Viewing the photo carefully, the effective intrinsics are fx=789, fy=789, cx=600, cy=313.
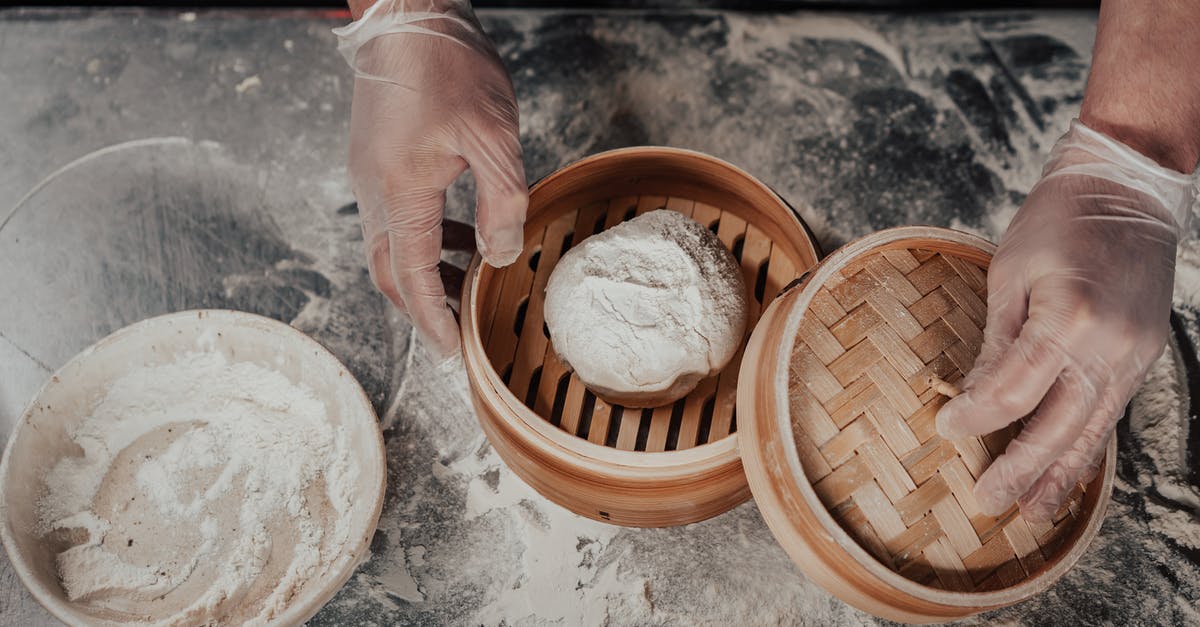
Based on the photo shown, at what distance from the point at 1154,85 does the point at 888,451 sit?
75 cm

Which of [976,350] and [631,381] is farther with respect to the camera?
[631,381]

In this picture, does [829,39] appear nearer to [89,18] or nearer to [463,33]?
[463,33]

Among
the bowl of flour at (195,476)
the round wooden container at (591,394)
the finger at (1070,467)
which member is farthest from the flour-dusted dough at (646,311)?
the finger at (1070,467)


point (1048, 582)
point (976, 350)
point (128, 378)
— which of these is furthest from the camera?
point (128, 378)

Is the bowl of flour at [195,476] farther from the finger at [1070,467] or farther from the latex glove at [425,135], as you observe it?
the finger at [1070,467]

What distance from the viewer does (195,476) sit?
148 cm

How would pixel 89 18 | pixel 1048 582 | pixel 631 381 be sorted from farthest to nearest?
pixel 89 18, pixel 631 381, pixel 1048 582

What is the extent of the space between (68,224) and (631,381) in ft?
4.70

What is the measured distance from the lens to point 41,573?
131 centimetres

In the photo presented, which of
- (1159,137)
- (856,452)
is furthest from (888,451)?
(1159,137)

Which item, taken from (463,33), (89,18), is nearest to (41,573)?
(463,33)

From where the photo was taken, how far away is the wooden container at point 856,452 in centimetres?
113

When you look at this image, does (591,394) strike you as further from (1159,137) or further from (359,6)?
(1159,137)

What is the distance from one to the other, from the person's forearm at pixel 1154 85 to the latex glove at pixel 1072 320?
0.08 metres
